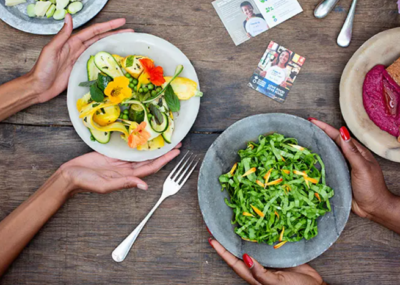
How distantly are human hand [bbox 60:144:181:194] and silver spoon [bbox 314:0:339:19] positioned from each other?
1154 mm

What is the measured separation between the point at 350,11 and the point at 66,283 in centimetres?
236

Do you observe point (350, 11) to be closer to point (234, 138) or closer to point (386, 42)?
point (386, 42)

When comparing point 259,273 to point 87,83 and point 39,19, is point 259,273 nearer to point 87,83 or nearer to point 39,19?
point 87,83

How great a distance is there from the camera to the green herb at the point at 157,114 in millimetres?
1785

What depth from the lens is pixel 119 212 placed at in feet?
6.69

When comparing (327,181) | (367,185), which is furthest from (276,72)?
(367,185)

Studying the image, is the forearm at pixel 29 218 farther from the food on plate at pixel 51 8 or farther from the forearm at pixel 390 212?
the forearm at pixel 390 212

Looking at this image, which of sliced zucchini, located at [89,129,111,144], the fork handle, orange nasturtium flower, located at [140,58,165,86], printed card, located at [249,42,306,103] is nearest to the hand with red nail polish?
printed card, located at [249,42,306,103]

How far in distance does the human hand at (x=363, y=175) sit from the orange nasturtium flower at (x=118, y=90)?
105cm

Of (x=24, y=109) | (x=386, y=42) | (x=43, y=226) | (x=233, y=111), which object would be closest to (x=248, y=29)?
(x=233, y=111)

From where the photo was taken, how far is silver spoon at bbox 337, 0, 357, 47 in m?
2.01

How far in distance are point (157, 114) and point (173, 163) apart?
375 mm

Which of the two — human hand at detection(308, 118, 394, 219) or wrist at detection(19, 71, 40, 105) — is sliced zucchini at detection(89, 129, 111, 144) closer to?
wrist at detection(19, 71, 40, 105)

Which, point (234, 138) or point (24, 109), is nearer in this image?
point (234, 138)
